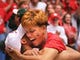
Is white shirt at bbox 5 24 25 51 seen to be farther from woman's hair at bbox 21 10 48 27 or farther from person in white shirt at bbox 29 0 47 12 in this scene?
person in white shirt at bbox 29 0 47 12

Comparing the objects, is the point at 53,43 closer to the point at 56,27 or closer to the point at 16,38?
the point at 16,38

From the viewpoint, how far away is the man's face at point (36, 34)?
9.49 feet

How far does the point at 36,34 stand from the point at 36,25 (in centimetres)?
7

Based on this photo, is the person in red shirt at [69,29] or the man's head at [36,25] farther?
the person in red shirt at [69,29]

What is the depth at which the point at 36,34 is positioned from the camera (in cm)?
289

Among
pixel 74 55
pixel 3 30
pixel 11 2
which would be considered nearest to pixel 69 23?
pixel 11 2

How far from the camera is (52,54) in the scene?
2834mm

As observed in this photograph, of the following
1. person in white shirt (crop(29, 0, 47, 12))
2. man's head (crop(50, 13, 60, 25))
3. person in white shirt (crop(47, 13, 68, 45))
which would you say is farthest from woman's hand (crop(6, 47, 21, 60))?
person in white shirt (crop(29, 0, 47, 12))

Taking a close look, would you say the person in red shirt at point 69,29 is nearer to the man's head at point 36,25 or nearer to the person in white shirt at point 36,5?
the person in white shirt at point 36,5

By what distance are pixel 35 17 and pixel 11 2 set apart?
14.9 ft

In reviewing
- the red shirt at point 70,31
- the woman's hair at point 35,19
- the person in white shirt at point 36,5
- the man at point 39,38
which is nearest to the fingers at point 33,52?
the man at point 39,38

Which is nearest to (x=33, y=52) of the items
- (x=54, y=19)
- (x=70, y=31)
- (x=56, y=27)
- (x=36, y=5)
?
(x=56, y=27)

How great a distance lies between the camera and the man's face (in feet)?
9.49

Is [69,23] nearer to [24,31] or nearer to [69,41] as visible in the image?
[69,41]
